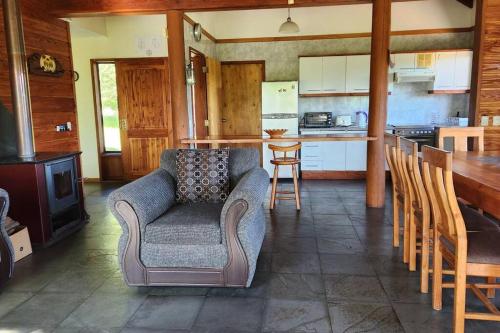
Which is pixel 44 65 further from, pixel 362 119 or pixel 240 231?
pixel 362 119

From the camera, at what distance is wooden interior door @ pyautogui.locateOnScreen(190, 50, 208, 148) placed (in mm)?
5652

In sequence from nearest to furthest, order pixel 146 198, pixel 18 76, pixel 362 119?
pixel 146 198
pixel 18 76
pixel 362 119

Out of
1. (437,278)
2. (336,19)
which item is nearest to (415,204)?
(437,278)

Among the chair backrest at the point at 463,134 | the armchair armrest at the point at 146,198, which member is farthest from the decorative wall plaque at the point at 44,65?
the chair backrest at the point at 463,134

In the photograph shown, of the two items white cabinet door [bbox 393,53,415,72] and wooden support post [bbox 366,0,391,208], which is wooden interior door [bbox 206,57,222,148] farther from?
white cabinet door [bbox 393,53,415,72]

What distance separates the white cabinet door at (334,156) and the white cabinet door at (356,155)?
8cm

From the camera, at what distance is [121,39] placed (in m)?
6.10

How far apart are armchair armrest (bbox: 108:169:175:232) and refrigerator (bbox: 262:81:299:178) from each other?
135 inches

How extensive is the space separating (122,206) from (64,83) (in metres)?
3.02

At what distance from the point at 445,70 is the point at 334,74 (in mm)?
1747

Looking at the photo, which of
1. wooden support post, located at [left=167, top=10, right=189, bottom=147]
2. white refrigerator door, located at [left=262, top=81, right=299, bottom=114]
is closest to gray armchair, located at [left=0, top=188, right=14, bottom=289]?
wooden support post, located at [left=167, top=10, right=189, bottom=147]

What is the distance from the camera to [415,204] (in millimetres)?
2742

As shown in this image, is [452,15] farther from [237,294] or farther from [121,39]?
[237,294]

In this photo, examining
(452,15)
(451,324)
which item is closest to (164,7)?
(451,324)
